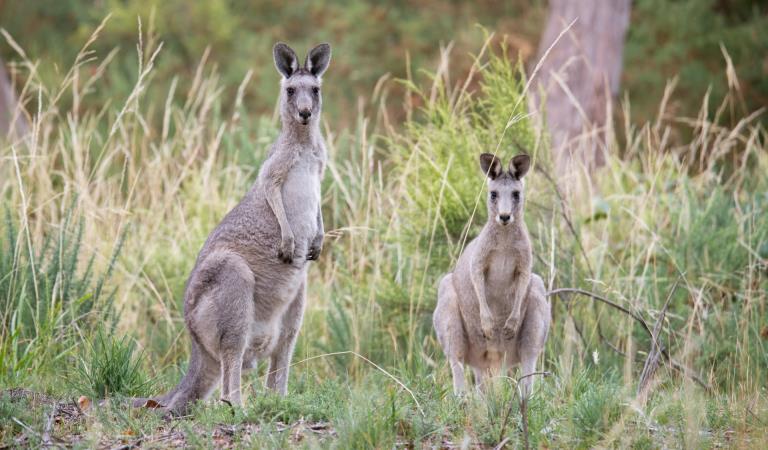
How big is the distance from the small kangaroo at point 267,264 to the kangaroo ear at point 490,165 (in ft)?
2.69

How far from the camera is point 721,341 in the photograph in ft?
21.1

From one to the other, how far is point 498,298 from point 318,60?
1555 millimetres

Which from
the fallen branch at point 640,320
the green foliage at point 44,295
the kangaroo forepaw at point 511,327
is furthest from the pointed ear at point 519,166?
the green foliage at point 44,295

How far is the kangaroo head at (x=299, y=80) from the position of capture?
511 centimetres

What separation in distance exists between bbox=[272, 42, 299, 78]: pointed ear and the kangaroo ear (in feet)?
3.47

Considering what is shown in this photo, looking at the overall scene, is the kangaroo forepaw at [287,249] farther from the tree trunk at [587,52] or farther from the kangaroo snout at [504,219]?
the tree trunk at [587,52]

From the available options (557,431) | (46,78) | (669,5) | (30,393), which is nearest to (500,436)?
(557,431)

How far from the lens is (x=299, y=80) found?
202 inches

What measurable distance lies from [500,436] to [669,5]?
40.4 feet

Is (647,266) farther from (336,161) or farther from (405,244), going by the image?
(336,161)

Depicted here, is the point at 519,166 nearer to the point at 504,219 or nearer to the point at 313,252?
the point at 504,219

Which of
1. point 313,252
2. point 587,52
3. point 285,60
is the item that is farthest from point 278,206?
point 587,52

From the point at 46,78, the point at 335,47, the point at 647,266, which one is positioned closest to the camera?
the point at 647,266

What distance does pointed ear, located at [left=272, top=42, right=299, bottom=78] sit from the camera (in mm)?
5165
